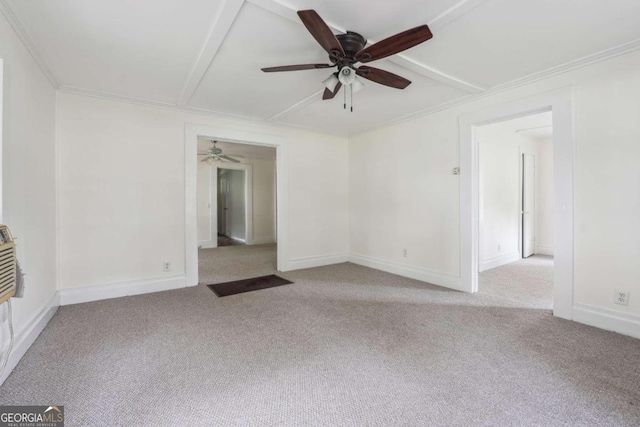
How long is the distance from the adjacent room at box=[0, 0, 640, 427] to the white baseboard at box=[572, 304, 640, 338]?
0.6 inches

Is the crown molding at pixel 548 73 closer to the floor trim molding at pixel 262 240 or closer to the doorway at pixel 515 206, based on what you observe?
the doorway at pixel 515 206

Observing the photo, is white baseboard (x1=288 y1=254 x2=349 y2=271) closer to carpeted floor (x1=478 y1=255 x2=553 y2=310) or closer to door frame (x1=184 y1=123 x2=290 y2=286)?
door frame (x1=184 y1=123 x2=290 y2=286)

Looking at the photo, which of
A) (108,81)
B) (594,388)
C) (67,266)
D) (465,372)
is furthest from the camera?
(67,266)

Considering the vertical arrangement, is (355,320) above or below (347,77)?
below

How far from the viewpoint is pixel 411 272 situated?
405 centimetres

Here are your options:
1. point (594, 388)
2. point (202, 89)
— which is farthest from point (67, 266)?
point (594, 388)

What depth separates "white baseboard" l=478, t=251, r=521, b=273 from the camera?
453 centimetres

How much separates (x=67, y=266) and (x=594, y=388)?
15.1ft

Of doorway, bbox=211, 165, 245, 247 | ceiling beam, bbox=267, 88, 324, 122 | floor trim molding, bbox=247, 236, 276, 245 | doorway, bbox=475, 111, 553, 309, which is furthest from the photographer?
doorway, bbox=211, 165, 245, 247

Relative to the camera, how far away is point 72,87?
115 inches

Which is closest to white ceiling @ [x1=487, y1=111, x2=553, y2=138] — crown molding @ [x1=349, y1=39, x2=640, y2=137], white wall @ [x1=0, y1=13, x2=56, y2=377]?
crown molding @ [x1=349, y1=39, x2=640, y2=137]

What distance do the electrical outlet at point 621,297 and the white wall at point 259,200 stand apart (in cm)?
663

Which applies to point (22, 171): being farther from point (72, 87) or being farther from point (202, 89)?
point (202, 89)

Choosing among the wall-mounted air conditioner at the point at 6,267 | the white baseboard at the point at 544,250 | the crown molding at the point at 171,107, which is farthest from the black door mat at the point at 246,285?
the white baseboard at the point at 544,250
